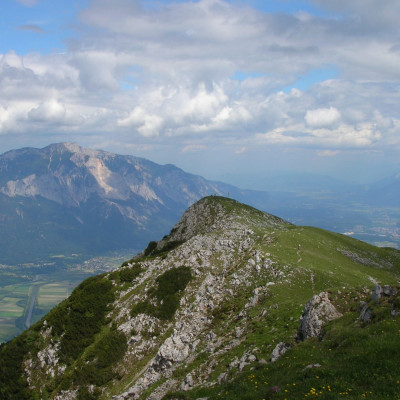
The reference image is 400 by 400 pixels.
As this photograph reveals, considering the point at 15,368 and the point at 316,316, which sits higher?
the point at 316,316

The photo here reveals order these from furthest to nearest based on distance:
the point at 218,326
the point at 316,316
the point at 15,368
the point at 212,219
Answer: the point at 212,219
the point at 15,368
the point at 218,326
the point at 316,316

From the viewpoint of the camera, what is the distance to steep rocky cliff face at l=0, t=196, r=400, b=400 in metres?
21.7

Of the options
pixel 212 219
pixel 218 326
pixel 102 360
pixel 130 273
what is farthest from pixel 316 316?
pixel 212 219

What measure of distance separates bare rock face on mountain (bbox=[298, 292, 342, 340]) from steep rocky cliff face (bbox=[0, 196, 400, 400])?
0.32 ft

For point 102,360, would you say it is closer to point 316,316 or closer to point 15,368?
point 15,368

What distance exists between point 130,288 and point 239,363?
37.6 m

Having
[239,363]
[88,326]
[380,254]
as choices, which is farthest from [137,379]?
[380,254]

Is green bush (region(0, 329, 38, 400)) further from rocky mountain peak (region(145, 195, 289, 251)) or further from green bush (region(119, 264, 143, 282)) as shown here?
A: rocky mountain peak (region(145, 195, 289, 251))

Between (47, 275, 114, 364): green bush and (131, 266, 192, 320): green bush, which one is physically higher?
(131, 266, 192, 320): green bush

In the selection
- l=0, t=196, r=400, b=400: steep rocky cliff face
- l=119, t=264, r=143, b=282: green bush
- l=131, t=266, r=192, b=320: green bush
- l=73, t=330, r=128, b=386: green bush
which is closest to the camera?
l=0, t=196, r=400, b=400: steep rocky cliff face

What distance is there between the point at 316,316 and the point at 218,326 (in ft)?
56.6

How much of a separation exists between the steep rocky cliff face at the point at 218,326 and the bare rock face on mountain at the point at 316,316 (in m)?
0.10

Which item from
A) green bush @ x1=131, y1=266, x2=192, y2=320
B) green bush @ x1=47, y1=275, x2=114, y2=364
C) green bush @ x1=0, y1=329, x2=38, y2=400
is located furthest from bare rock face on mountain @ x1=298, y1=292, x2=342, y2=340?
green bush @ x1=0, y1=329, x2=38, y2=400

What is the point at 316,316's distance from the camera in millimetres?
27516
